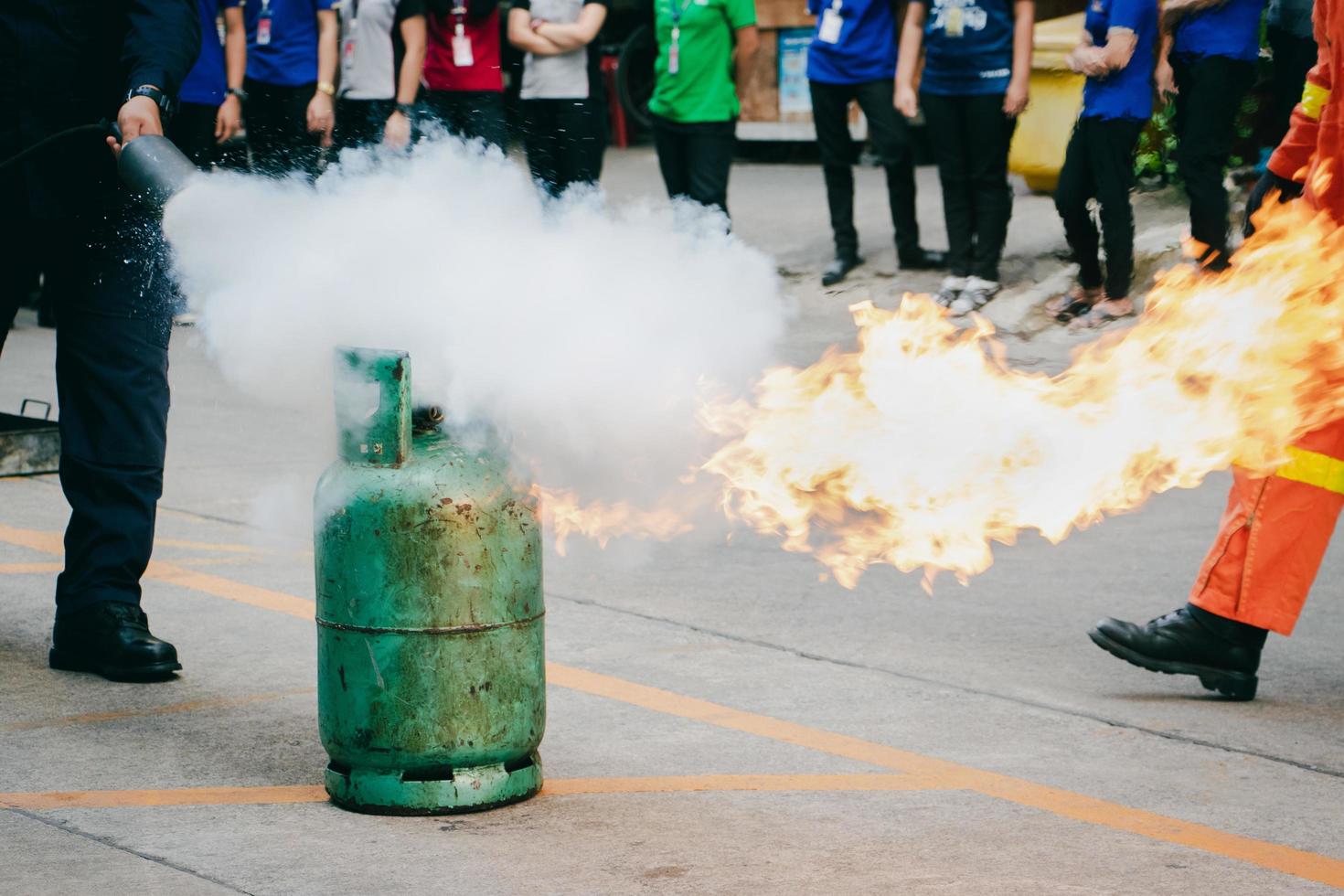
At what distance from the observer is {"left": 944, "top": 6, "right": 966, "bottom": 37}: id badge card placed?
9234 millimetres

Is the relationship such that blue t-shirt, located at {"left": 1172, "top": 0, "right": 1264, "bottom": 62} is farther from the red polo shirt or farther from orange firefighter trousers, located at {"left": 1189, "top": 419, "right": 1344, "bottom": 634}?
orange firefighter trousers, located at {"left": 1189, "top": 419, "right": 1344, "bottom": 634}

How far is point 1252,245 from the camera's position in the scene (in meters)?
4.61

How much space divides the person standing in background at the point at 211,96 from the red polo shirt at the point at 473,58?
1.01 metres

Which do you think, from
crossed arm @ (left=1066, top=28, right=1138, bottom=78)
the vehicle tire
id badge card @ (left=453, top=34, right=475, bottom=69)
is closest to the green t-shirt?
id badge card @ (left=453, top=34, right=475, bottom=69)

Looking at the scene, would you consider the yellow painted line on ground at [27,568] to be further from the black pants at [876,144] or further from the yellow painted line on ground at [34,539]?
the black pants at [876,144]

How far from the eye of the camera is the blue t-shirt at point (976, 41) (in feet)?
30.3

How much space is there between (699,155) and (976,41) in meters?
1.59

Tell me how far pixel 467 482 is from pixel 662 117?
6.64 m

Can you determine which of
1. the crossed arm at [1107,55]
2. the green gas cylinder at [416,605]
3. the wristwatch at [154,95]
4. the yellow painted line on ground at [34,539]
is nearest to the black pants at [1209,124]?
the crossed arm at [1107,55]

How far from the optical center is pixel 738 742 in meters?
4.29

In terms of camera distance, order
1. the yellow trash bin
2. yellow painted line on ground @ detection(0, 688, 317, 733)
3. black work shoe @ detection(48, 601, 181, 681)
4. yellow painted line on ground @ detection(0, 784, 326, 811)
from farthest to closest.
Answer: the yellow trash bin < black work shoe @ detection(48, 601, 181, 681) < yellow painted line on ground @ detection(0, 688, 317, 733) < yellow painted line on ground @ detection(0, 784, 326, 811)

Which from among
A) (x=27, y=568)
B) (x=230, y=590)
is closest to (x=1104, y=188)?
(x=230, y=590)

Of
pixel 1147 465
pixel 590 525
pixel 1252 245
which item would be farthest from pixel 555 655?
pixel 1252 245

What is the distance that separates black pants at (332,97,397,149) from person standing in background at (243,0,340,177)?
12 centimetres
